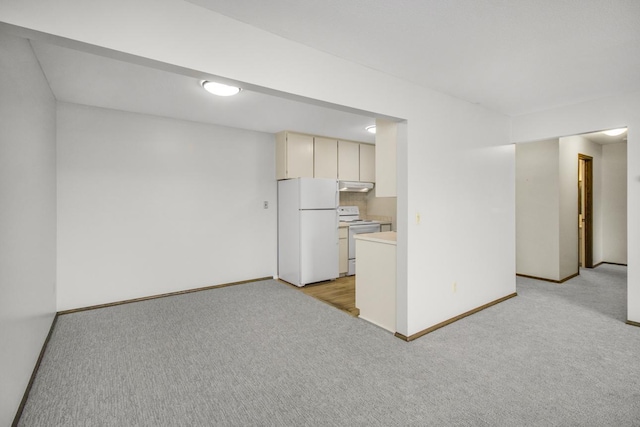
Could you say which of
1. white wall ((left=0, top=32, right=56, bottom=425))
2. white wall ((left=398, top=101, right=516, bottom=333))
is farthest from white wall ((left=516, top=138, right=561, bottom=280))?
white wall ((left=0, top=32, right=56, bottom=425))

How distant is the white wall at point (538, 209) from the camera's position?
15.6 ft

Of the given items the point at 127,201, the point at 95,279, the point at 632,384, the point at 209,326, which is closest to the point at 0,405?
the point at 209,326

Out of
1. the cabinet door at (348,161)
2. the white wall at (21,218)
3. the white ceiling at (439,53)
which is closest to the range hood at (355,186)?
the cabinet door at (348,161)

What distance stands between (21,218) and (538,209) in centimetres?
625

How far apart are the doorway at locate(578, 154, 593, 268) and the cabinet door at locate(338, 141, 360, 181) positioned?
4.18m

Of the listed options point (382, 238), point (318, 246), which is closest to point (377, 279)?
point (382, 238)

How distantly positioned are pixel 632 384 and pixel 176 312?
410cm

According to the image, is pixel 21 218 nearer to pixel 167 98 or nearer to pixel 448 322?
pixel 167 98

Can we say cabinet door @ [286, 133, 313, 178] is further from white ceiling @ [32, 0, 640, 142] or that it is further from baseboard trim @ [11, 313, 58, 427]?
baseboard trim @ [11, 313, 58, 427]

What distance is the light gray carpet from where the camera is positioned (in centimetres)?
188

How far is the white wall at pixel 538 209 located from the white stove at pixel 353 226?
2.43 meters

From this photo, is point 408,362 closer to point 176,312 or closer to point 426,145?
point 426,145

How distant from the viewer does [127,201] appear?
3.89 meters

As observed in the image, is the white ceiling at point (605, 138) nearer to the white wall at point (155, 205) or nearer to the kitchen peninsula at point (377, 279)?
the kitchen peninsula at point (377, 279)
